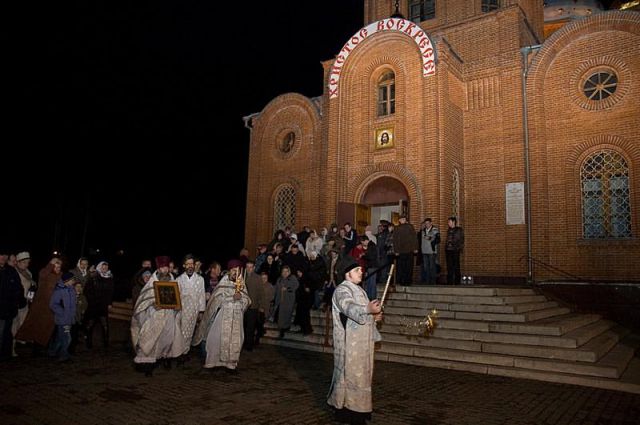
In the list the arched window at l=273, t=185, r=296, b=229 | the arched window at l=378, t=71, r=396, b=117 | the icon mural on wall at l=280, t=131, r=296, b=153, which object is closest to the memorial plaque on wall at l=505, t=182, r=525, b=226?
the arched window at l=378, t=71, r=396, b=117

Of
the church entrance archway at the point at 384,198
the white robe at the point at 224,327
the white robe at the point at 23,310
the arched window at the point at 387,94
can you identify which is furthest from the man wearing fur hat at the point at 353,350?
the arched window at the point at 387,94

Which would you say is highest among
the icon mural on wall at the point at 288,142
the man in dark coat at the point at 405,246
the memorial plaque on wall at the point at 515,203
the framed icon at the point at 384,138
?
the icon mural on wall at the point at 288,142

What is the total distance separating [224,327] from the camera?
24.0ft

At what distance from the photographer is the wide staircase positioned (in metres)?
7.36

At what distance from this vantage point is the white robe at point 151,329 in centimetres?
706

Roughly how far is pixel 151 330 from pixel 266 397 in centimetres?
228

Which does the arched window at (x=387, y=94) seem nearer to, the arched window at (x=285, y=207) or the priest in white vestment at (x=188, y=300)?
the arched window at (x=285, y=207)

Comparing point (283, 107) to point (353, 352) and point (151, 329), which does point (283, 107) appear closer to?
point (151, 329)

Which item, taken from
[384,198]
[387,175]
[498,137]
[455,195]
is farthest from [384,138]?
[498,137]

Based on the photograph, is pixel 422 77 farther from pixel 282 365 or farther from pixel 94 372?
pixel 94 372

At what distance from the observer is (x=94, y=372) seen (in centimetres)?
721

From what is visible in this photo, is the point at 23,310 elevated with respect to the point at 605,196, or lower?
lower

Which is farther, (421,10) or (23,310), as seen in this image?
(421,10)

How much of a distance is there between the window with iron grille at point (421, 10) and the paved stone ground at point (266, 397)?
14633 mm
